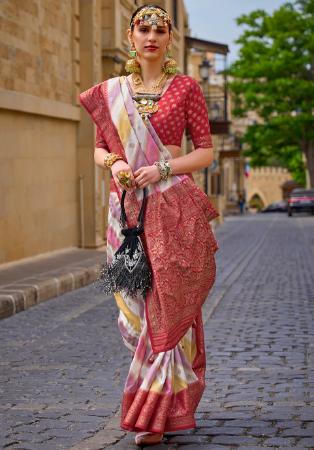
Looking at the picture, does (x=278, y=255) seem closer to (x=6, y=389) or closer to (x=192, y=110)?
(x=6, y=389)

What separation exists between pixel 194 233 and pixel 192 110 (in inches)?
22.6

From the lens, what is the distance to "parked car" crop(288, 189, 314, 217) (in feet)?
165

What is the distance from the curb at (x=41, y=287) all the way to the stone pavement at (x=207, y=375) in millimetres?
141

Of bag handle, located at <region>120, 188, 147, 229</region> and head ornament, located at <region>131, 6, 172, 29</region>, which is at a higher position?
head ornament, located at <region>131, 6, 172, 29</region>

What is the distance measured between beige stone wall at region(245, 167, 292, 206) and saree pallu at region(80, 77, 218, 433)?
11265cm

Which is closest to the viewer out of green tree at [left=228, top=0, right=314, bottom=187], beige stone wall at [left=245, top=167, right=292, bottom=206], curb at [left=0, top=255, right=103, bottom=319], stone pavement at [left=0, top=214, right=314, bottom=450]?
stone pavement at [left=0, top=214, right=314, bottom=450]

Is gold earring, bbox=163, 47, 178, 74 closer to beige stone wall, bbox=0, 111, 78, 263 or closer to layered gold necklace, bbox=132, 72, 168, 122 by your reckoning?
layered gold necklace, bbox=132, 72, 168, 122

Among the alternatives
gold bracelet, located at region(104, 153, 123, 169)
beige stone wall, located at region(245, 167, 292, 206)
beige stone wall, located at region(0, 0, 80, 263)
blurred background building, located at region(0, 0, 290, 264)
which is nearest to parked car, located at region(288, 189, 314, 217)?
blurred background building, located at region(0, 0, 290, 264)

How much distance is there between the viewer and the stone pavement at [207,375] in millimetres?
4848

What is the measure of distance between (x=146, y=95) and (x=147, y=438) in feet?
5.05

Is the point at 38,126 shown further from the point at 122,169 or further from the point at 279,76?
the point at 279,76

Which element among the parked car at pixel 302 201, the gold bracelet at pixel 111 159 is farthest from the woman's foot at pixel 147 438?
the parked car at pixel 302 201

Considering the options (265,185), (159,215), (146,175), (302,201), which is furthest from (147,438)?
(265,185)

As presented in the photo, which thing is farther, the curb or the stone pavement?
the curb
